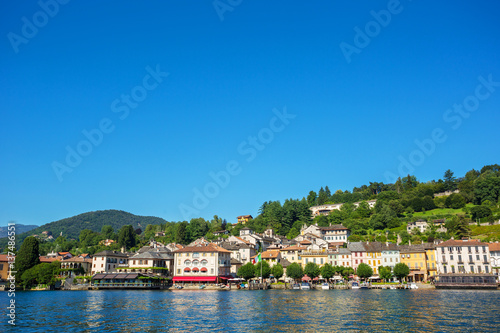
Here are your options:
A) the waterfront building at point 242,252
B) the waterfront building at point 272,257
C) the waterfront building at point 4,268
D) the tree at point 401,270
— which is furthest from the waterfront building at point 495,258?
the waterfront building at point 4,268

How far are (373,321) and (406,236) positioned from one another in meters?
84.3

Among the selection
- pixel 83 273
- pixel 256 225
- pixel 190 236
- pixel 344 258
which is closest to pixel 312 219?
pixel 256 225

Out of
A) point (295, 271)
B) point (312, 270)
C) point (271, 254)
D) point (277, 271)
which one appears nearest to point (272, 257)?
point (271, 254)

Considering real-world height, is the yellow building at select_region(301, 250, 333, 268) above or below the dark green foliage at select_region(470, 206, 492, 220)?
below

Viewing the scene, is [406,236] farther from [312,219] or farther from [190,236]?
[190,236]

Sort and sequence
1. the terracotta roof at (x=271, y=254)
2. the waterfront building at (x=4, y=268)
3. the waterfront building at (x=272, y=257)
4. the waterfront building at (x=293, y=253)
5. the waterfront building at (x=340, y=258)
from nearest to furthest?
the waterfront building at (x=4, y=268) < the waterfront building at (x=340, y=258) < the waterfront building at (x=293, y=253) < the waterfront building at (x=272, y=257) < the terracotta roof at (x=271, y=254)

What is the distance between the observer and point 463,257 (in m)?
84.2

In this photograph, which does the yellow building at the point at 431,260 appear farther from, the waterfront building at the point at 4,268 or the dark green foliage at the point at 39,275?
the waterfront building at the point at 4,268

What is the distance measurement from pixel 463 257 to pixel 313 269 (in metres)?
31.7

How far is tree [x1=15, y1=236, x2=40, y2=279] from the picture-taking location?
8638cm

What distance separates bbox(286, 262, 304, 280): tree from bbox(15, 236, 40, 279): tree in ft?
187

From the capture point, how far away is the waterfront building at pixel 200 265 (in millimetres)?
90750

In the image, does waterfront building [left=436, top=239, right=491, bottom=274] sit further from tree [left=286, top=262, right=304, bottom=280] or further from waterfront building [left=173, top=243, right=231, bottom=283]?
waterfront building [left=173, top=243, right=231, bottom=283]

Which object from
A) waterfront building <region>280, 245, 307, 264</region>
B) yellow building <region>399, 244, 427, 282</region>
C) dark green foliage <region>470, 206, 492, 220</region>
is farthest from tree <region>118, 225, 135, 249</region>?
dark green foliage <region>470, 206, 492, 220</region>
